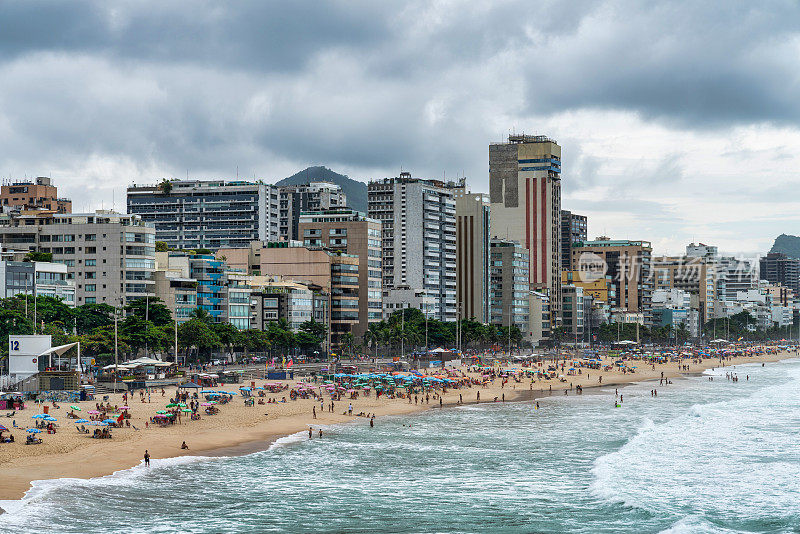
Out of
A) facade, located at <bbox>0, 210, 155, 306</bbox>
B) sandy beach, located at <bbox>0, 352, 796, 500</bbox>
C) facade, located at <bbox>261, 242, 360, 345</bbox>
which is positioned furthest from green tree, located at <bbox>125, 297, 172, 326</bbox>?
facade, located at <bbox>261, 242, 360, 345</bbox>

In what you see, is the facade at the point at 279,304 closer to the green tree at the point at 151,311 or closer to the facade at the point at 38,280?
the green tree at the point at 151,311

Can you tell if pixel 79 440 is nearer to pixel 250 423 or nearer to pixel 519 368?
pixel 250 423

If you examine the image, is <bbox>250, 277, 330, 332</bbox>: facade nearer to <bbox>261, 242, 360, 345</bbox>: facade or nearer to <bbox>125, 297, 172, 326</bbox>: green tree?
<bbox>261, 242, 360, 345</bbox>: facade

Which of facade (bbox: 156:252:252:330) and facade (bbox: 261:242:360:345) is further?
facade (bbox: 261:242:360:345)

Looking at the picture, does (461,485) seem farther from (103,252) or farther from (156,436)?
(103,252)

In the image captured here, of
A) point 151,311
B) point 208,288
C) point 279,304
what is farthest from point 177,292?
point 279,304

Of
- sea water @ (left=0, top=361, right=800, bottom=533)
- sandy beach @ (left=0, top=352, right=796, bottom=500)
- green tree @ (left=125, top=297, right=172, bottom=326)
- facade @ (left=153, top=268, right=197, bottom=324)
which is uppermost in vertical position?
facade @ (left=153, top=268, right=197, bottom=324)
